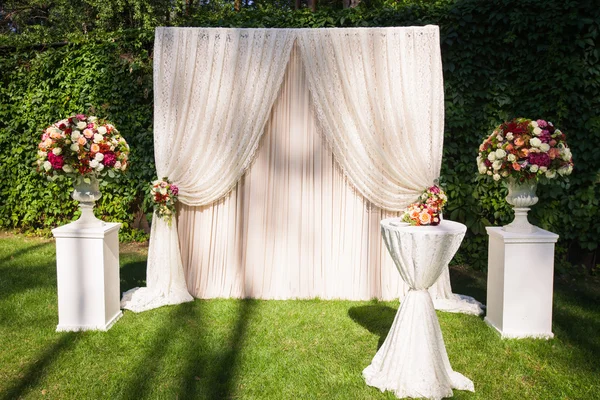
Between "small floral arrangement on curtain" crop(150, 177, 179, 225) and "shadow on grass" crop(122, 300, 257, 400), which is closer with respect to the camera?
"shadow on grass" crop(122, 300, 257, 400)

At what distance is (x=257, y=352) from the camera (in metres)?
2.98

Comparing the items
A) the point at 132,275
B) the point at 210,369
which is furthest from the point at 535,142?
the point at 132,275

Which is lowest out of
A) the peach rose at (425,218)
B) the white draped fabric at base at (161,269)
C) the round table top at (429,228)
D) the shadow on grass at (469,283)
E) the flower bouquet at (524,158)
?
the shadow on grass at (469,283)

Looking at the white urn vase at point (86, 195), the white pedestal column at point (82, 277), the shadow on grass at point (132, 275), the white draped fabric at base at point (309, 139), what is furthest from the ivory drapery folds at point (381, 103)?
the shadow on grass at point (132, 275)

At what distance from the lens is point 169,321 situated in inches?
139

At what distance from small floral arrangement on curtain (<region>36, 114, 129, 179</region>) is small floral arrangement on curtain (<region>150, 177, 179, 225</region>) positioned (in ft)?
1.74

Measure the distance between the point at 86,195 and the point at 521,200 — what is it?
128 inches

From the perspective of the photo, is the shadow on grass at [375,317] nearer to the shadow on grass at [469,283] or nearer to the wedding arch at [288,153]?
the wedding arch at [288,153]

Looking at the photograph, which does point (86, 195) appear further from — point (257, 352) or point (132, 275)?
point (257, 352)

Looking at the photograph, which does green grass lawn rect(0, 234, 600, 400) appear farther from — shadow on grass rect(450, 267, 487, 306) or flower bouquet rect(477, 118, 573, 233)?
flower bouquet rect(477, 118, 573, 233)

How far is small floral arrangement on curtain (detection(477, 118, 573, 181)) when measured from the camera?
309 cm

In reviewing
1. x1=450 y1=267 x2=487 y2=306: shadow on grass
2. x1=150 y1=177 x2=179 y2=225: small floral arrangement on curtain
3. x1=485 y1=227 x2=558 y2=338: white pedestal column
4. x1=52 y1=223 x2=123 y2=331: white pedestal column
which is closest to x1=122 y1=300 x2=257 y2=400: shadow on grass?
x1=52 y1=223 x2=123 y2=331: white pedestal column

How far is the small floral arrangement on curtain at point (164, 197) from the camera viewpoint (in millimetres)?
3857

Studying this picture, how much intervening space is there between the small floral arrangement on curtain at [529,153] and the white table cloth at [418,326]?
38.0 inches
